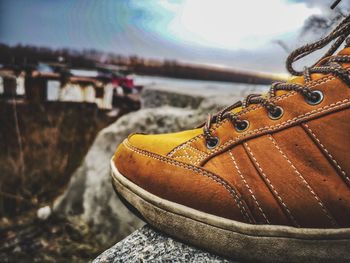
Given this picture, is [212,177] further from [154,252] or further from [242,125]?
[154,252]

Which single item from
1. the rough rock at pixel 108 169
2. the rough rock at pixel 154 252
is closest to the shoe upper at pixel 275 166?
the rough rock at pixel 154 252

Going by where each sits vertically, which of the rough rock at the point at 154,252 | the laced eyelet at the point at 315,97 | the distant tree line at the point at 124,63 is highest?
the laced eyelet at the point at 315,97

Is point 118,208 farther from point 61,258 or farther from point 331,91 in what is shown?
point 331,91

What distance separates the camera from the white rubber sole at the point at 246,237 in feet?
2.72

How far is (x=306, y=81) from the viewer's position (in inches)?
36.2

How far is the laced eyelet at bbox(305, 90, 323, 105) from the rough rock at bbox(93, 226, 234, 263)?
1.65 ft

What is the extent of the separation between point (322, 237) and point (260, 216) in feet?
0.52

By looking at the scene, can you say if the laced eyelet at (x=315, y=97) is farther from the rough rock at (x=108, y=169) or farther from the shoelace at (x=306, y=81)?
the rough rock at (x=108, y=169)

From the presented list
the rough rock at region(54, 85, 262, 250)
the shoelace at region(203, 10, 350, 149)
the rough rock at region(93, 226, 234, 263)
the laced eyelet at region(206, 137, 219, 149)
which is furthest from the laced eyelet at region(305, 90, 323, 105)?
the rough rock at region(54, 85, 262, 250)

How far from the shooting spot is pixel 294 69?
109 cm

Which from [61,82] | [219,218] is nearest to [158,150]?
[219,218]

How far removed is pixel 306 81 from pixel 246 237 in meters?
0.47

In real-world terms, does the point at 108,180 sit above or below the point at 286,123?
below

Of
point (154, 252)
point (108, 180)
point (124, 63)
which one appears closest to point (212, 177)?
point (154, 252)
